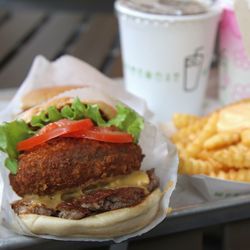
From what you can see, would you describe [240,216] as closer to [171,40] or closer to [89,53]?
[171,40]

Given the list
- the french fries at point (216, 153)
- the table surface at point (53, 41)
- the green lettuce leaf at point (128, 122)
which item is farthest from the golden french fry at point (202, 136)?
the table surface at point (53, 41)

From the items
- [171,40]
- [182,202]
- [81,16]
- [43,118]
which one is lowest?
[81,16]

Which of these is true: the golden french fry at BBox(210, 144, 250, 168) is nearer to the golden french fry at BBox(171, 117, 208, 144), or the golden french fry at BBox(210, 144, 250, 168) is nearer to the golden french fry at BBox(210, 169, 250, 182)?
the golden french fry at BBox(210, 169, 250, 182)

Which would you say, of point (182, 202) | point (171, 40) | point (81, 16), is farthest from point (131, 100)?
point (81, 16)

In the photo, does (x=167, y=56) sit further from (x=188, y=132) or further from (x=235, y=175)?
(x=235, y=175)

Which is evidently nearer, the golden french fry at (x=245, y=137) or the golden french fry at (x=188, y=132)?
the golden french fry at (x=245, y=137)

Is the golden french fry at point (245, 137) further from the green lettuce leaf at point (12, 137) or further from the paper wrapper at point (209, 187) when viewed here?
the green lettuce leaf at point (12, 137)
